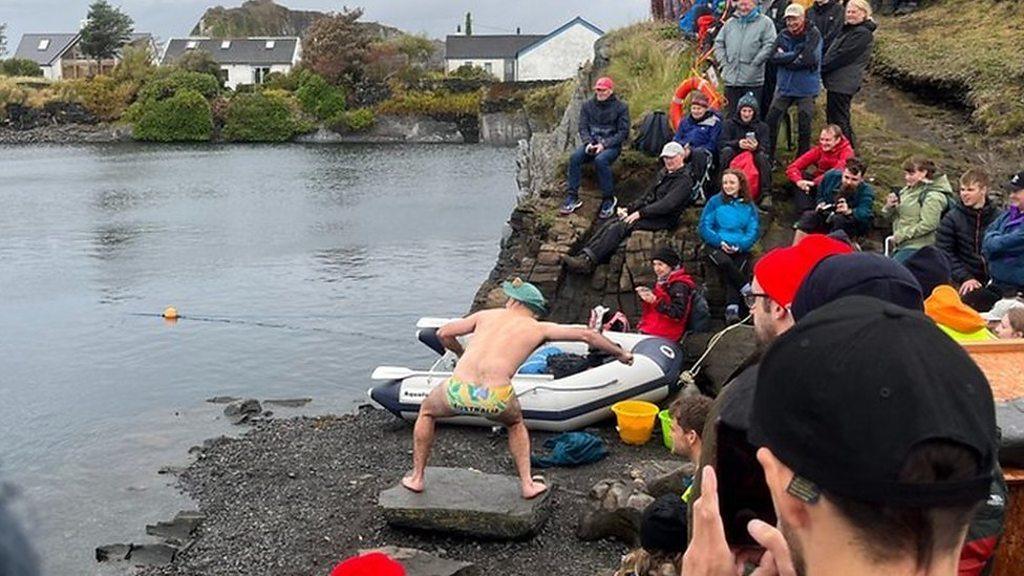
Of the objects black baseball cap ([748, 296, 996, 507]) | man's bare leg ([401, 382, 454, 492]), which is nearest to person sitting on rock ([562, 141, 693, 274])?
man's bare leg ([401, 382, 454, 492])

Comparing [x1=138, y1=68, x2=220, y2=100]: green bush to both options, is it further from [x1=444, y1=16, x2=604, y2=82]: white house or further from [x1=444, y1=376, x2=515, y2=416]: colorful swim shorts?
[x1=444, y1=376, x2=515, y2=416]: colorful swim shorts

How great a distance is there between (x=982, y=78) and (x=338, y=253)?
16.6 metres

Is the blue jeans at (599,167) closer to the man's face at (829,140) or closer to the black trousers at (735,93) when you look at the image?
the black trousers at (735,93)

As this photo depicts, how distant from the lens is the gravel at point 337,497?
23.2 feet

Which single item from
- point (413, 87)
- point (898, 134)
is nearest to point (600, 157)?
point (898, 134)

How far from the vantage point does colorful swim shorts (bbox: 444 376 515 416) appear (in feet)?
22.8

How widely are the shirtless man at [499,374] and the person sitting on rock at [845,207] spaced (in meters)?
4.19

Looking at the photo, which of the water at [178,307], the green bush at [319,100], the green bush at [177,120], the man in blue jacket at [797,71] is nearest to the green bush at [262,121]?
the green bush at [319,100]

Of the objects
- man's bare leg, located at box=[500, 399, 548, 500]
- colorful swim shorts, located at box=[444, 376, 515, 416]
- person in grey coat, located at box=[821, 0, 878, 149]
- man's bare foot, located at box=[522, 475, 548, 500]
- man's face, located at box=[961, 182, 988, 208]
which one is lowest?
man's bare foot, located at box=[522, 475, 548, 500]

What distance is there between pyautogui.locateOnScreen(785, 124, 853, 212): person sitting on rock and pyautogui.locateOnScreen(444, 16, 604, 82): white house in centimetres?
6347

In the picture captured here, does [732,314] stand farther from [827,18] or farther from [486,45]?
[486,45]

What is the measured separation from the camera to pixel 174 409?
13.7m

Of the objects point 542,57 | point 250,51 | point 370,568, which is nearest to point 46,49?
point 250,51

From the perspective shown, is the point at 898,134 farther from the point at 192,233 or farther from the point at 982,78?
the point at 192,233
